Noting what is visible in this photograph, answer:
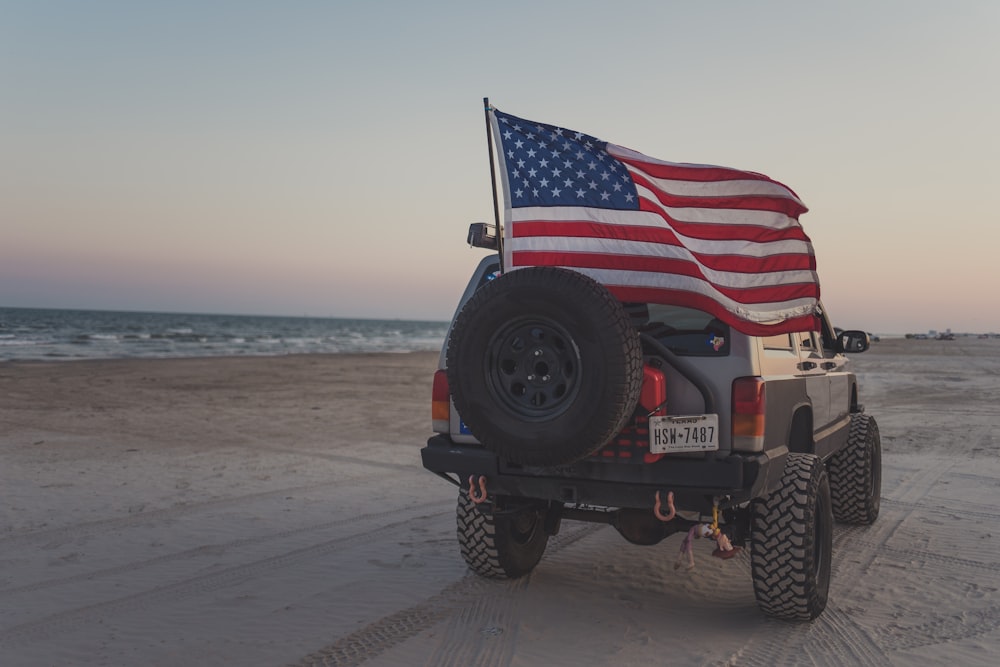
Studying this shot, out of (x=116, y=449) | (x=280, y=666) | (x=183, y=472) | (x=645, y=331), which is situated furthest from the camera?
(x=116, y=449)

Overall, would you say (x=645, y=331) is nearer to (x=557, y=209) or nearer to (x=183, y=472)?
(x=557, y=209)

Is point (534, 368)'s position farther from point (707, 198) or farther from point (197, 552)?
point (197, 552)

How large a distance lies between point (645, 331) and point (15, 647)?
3.64 metres

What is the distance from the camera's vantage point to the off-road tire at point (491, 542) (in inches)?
201

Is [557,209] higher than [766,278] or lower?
higher

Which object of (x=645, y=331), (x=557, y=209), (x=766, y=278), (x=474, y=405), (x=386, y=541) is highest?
(x=557, y=209)

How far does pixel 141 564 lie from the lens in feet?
17.9

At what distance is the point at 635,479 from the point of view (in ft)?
13.4

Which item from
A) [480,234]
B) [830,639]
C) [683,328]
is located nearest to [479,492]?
[683,328]

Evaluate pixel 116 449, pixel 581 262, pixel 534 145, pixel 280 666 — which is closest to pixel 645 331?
pixel 581 262

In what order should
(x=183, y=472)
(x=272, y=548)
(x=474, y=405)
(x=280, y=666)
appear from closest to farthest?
1. (x=280, y=666)
2. (x=474, y=405)
3. (x=272, y=548)
4. (x=183, y=472)

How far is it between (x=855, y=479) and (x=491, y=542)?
3.47 m

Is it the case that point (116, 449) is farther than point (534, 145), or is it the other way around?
point (116, 449)

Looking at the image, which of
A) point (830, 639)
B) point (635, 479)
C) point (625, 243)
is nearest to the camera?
point (635, 479)
